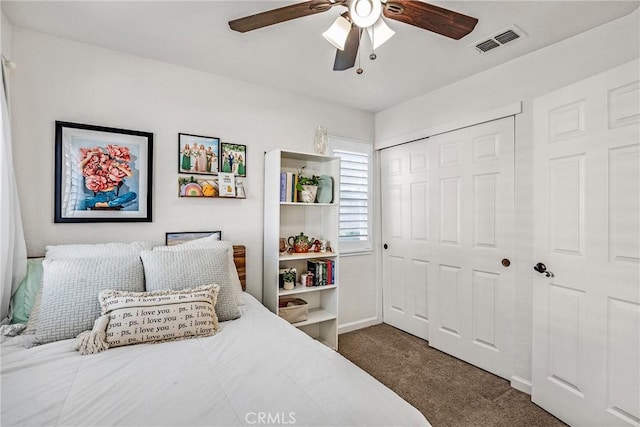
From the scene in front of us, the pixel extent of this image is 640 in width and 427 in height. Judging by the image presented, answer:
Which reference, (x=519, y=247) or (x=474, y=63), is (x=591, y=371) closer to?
(x=519, y=247)

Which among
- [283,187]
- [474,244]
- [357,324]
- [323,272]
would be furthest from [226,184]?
[474,244]

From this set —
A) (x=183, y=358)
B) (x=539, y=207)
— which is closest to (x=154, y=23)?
(x=183, y=358)

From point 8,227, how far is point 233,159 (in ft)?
4.88

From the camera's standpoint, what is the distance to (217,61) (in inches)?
95.3

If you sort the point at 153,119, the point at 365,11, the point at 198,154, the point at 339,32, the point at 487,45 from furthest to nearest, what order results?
the point at 198,154
the point at 153,119
the point at 487,45
the point at 339,32
the point at 365,11

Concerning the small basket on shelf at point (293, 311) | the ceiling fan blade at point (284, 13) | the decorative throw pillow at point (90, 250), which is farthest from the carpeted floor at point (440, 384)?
the ceiling fan blade at point (284, 13)

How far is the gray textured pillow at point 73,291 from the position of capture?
1501 mm

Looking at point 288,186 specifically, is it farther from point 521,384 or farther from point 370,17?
point 521,384

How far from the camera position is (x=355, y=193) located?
11.4 ft

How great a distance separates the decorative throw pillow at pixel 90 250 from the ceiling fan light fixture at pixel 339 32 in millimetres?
1645

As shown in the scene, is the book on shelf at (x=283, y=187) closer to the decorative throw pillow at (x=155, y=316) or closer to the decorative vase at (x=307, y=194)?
the decorative vase at (x=307, y=194)

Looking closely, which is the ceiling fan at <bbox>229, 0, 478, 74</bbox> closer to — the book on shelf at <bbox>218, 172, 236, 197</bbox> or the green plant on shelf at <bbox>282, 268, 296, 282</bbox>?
the book on shelf at <bbox>218, 172, 236, 197</bbox>

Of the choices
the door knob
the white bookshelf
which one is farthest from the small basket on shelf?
the door knob

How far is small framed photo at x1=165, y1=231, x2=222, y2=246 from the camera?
95.5 inches
